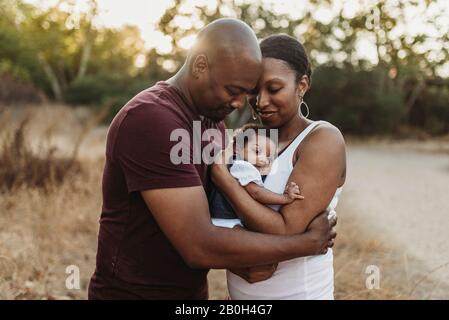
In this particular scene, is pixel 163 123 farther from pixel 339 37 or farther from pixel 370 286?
pixel 339 37

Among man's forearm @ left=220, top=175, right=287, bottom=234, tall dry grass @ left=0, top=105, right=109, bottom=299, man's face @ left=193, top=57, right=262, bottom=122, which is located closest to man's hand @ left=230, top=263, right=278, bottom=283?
man's forearm @ left=220, top=175, right=287, bottom=234

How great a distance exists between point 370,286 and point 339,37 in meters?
15.9

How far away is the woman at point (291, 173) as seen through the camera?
215 cm

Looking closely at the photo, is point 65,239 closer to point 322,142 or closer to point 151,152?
point 151,152

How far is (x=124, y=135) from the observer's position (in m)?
2.05

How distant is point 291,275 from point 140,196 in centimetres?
71

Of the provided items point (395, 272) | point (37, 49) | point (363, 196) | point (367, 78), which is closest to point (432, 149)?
point (367, 78)

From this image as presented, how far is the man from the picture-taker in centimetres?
200

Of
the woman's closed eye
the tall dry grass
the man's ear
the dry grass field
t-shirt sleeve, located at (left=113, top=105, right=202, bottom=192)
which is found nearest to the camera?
t-shirt sleeve, located at (left=113, top=105, right=202, bottom=192)

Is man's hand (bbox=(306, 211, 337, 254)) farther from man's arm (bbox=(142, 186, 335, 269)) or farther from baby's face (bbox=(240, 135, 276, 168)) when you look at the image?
baby's face (bbox=(240, 135, 276, 168))

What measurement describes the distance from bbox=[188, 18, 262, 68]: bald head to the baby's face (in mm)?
396

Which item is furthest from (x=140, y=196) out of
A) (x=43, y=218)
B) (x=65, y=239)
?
(x=43, y=218)

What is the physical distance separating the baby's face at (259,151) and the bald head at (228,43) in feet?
1.30

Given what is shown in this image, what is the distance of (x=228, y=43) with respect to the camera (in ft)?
7.18
